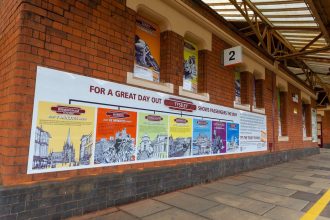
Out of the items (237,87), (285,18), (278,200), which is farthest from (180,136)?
(285,18)

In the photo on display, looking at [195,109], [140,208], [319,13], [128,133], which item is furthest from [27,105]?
[319,13]

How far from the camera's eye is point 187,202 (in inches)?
167

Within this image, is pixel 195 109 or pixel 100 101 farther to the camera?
pixel 195 109

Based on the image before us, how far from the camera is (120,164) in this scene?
4.07m

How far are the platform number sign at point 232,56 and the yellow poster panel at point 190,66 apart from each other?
3.34ft

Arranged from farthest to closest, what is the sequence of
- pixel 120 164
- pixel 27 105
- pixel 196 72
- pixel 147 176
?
1. pixel 196 72
2. pixel 147 176
3. pixel 120 164
4. pixel 27 105

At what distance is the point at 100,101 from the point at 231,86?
4716 millimetres

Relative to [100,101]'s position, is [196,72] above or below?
above

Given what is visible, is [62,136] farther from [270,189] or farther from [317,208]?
[270,189]

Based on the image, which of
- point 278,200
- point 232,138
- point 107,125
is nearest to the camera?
point 107,125

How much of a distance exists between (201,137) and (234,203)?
6.39 ft

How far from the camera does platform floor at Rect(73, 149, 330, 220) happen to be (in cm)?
361

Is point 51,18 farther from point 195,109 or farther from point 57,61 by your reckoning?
point 195,109

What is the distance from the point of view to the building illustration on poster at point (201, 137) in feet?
18.9
